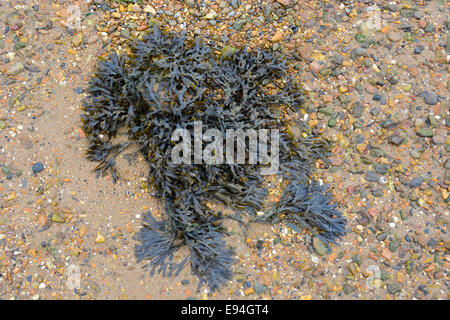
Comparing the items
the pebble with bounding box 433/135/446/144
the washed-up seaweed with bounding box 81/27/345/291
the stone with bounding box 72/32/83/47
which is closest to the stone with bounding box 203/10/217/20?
the washed-up seaweed with bounding box 81/27/345/291

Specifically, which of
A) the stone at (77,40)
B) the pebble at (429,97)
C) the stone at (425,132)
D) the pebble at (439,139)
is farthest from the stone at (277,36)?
the stone at (77,40)

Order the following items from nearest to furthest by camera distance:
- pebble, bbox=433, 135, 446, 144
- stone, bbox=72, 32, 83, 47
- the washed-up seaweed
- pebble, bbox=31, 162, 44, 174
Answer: the washed-up seaweed, pebble, bbox=31, 162, 44, 174, pebble, bbox=433, 135, 446, 144, stone, bbox=72, 32, 83, 47

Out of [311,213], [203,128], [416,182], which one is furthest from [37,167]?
[416,182]

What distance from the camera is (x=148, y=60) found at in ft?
10.2

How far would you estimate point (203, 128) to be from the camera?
115 inches

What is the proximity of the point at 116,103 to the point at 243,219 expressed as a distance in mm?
1382

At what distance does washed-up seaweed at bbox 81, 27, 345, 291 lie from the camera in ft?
9.09

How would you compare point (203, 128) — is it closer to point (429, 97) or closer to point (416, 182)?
point (416, 182)

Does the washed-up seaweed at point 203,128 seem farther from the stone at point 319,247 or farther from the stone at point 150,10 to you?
the stone at point 150,10

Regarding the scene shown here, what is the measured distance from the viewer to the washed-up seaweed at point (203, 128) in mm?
2771

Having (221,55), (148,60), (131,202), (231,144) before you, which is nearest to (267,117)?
(231,144)

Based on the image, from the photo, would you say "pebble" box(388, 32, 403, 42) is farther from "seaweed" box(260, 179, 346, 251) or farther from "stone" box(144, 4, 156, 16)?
"stone" box(144, 4, 156, 16)

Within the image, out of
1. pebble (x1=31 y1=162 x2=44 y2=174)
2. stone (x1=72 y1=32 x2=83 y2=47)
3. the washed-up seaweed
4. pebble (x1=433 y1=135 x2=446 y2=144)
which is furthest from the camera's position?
stone (x1=72 y1=32 x2=83 y2=47)
